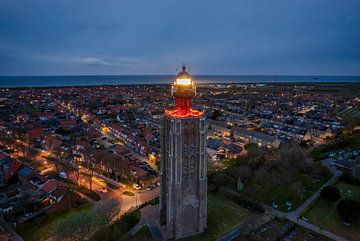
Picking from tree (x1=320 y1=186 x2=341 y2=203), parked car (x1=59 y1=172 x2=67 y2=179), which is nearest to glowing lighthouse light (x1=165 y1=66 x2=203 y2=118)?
tree (x1=320 y1=186 x2=341 y2=203)

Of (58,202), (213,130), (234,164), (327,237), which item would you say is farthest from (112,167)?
(213,130)

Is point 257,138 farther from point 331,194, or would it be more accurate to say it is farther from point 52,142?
point 52,142

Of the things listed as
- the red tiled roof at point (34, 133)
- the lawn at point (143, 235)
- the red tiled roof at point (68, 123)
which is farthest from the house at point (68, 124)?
the lawn at point (143, 235)

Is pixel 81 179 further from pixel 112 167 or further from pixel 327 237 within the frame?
pixel 327 237

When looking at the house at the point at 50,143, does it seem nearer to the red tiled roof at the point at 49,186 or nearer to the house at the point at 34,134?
the house at the point at 34,134

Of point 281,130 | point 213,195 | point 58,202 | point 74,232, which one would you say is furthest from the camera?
point 281,130

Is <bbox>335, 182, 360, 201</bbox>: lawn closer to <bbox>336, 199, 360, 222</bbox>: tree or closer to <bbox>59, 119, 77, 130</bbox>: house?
<bbox>336, 199, 360, 222</bbox>: tree

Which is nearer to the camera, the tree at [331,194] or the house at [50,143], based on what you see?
the tree at [331,194]
